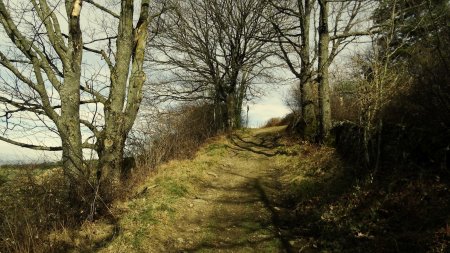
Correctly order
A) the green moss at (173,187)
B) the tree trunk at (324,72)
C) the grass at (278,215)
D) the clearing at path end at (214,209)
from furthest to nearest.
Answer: the tree trunk at (324,72), the green moss at (173,187), the clearing at path end at (214,209), the grass at (278,215)

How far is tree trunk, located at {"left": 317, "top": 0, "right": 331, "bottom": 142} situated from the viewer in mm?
12594

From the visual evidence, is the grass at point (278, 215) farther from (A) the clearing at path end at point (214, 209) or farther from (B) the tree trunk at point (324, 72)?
(B) the tree trunk at point (324, 72)

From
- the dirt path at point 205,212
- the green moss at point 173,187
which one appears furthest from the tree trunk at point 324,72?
the green moss at point 173,187

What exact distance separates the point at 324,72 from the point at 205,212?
22.9ft

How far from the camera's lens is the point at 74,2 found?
7.47 metres

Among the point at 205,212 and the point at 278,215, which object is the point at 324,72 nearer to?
the point at 278,215

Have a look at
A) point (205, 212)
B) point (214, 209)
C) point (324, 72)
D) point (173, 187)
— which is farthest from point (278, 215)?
point (324, 72)

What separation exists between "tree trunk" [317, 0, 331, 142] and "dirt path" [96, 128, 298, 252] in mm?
2213

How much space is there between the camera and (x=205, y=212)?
8156 millimetres

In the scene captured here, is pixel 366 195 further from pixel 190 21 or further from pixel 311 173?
pixel 190 21

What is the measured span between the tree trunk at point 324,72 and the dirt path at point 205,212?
2213mm

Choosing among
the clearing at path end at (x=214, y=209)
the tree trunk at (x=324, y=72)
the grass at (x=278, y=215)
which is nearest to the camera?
the grass at (x=278, y=215)

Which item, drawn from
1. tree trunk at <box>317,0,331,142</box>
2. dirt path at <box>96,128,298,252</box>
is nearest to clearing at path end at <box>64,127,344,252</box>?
dirt path at <box>96,128,298,252</box>

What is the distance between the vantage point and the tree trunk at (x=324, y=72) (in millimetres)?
12594
